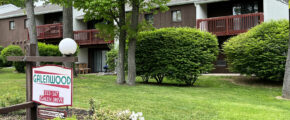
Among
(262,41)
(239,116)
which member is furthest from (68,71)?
(262,41)

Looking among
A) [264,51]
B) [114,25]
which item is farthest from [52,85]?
[264,51]

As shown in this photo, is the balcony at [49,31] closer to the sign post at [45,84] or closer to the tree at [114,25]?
the tree at [114,25]

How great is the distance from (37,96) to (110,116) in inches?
57.4

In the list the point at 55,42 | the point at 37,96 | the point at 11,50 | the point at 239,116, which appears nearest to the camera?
the point at 37,96

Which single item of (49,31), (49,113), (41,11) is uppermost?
(41,11)

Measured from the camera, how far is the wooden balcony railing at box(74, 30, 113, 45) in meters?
25.2

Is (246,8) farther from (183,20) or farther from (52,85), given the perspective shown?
(52,85)

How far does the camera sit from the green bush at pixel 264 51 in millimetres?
13547

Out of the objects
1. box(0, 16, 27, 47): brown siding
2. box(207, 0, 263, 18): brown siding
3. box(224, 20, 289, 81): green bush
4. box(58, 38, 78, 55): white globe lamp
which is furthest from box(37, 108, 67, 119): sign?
box(0, 16, 27, 47): brown siding

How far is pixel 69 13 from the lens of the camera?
Result: 1563 centimetres

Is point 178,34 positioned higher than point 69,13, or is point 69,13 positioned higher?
point 69,13

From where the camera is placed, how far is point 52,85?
4918 millimetres

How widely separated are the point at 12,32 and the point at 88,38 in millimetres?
10151

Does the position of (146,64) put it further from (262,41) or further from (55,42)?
(55,42)
